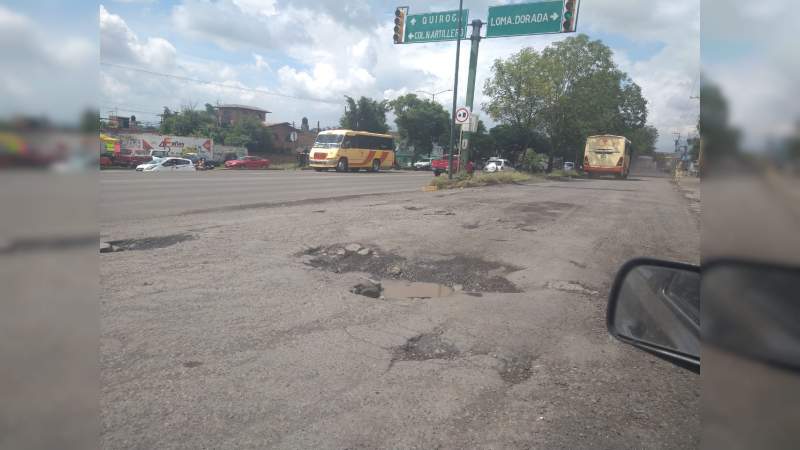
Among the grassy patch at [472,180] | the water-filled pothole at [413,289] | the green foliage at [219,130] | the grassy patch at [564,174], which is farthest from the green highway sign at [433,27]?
the green foliage at [219,130]

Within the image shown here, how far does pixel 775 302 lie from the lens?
1374mm

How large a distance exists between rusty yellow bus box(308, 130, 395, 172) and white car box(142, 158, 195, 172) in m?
8.20

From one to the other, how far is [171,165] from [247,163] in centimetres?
821

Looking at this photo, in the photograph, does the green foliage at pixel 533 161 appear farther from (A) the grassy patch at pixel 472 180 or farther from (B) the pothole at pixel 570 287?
(B) the pothole at pixel 570 287

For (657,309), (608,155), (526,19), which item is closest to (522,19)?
(526,19)

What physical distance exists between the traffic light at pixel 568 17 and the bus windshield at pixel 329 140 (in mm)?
18331

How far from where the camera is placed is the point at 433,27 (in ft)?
60.2

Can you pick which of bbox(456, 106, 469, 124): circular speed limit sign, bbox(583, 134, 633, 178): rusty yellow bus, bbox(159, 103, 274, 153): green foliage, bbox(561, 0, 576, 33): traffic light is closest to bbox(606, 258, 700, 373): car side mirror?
bbox(561, 0, 576, 33): traffic light

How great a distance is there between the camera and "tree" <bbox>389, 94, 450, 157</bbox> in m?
53.4

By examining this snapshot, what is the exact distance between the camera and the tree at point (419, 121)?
5338cm

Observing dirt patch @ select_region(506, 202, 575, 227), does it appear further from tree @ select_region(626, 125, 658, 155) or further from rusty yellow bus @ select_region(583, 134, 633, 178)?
rusty yellow bus @ select_region(583, 134, 633, 178)

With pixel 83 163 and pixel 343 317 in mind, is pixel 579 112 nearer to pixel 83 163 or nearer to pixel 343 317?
pixel 343 317

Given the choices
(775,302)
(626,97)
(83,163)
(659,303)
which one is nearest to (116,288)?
(83,163)

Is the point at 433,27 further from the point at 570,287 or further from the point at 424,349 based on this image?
the point at 424,349
